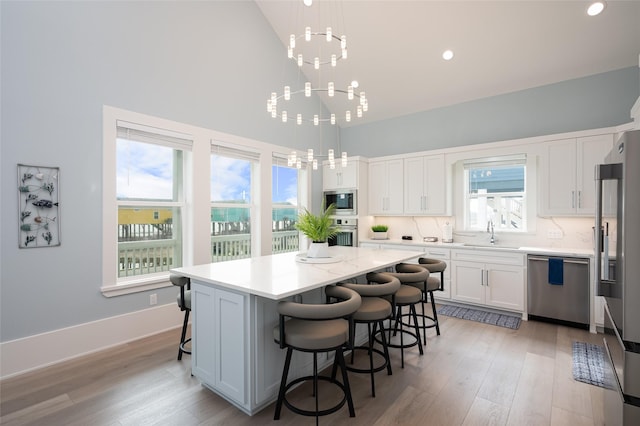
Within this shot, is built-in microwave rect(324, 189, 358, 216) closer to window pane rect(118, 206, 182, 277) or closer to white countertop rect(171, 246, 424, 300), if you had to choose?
white countertop rect(171, 246, 424, 300)

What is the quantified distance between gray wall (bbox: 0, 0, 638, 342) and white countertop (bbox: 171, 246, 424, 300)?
136 centimetres

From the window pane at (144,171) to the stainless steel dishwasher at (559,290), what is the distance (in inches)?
185

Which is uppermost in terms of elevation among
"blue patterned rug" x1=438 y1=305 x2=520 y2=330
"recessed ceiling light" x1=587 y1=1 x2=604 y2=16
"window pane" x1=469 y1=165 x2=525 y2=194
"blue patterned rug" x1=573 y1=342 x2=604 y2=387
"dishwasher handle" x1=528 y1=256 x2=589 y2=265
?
"recessed ceiling light" x1=587 y1=1 x2=604 y2=16

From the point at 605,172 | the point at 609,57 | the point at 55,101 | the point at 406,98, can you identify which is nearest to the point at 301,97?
the point at 406,98

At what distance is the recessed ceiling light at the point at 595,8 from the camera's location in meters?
3.27

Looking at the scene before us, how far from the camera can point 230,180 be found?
15.0ft

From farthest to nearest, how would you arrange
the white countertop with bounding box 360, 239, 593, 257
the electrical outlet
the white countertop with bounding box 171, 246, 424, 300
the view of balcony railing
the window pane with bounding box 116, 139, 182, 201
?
the electrical outlet
the white countertop with bounding box 360, 239, 593, 257
the view of balcony railing
the window pane with bounding box 116, 139, 182, 201
the white countertop with bounding box 171, 246, 424, 300

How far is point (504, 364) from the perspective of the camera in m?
2.79

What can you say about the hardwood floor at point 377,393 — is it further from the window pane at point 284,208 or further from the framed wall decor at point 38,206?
the window pane at point 284,208

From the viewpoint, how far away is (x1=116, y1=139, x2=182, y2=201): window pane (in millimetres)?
3441

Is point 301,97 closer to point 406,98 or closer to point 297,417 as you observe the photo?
point 406,98

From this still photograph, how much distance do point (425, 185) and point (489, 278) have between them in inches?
66.6

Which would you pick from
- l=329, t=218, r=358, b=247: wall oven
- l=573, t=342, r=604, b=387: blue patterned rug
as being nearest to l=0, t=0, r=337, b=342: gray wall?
l=329, t=218, r=358, b=247: wall oven

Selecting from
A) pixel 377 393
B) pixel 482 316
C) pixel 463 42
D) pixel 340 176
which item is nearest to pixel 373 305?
pixel 377 393
